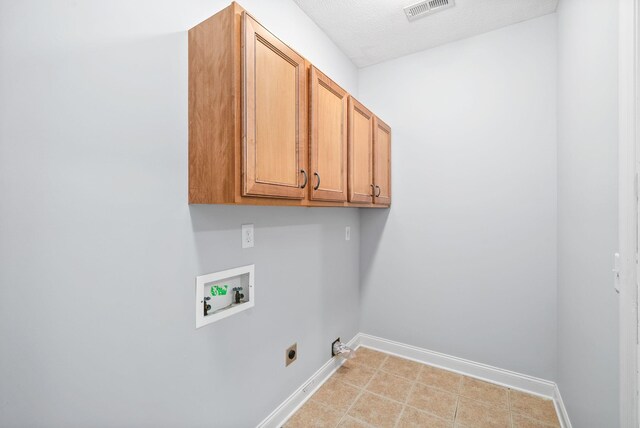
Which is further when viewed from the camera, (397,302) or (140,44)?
(397,302)

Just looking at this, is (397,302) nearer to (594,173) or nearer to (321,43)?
A: (594,173)

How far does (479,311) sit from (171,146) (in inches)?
90.4

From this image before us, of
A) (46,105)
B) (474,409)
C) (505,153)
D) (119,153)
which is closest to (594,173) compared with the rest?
(505,153)

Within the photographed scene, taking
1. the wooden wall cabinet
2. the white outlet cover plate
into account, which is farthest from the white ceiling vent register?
the white outlet cover plate

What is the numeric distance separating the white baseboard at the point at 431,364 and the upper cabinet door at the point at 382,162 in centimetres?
126

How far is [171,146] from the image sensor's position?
1.11 m

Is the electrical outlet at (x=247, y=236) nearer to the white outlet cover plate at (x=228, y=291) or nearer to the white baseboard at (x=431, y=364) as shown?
the white outlet cover plate at (x=228, y=291)

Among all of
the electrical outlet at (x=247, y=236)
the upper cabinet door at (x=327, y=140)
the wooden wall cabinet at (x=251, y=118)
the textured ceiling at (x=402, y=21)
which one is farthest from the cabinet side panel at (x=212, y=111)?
the textured ceiling at (x=402, y=21)

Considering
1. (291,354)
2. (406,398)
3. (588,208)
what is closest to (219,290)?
(291,354)

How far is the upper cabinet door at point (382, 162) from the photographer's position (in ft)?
6.94

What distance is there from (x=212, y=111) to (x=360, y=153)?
3.51 feet

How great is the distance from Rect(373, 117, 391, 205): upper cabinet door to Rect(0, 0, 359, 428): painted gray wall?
1070mm

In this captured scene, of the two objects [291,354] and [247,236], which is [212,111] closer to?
[247,236]

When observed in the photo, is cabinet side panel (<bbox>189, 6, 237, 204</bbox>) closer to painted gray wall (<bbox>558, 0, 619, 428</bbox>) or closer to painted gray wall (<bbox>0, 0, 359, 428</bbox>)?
painted gray wall (<bbox>0, 0, 359, 428</bbox>)
